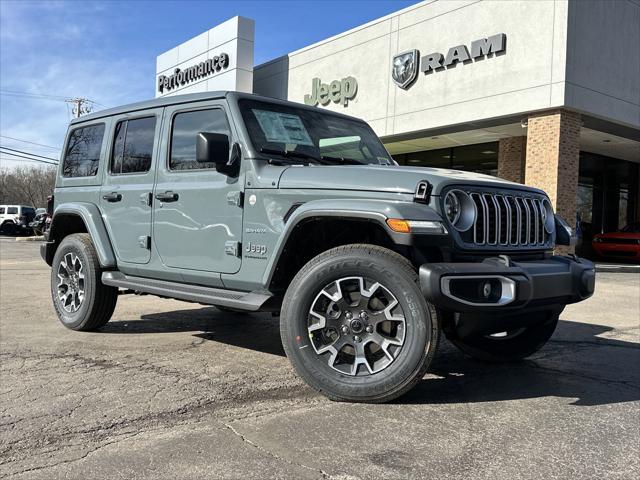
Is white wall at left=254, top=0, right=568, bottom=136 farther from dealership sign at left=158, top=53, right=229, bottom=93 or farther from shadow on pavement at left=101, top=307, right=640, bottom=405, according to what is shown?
shadow on pavement at left=101, top=307, right=640, bottom=405

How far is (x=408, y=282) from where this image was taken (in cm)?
333

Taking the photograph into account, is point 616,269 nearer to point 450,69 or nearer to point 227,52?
point 450,69

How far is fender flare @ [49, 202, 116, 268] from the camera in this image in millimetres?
5180

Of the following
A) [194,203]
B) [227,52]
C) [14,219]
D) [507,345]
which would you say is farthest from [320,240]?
[14,219]

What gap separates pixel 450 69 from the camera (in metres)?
16.0

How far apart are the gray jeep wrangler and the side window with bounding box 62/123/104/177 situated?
0.08 meters

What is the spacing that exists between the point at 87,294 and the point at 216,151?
2254 mm

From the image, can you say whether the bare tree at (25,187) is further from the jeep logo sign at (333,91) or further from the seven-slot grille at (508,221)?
the seven-slot grille at (508,221)

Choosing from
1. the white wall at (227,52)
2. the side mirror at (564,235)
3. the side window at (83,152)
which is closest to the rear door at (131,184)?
the side window at (83,152)

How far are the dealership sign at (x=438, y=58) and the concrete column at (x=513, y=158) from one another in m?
3.81

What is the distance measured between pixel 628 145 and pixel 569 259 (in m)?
18.4

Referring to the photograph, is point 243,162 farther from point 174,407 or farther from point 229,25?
point 229,25

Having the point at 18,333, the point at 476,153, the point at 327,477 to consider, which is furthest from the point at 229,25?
the point at 327,477

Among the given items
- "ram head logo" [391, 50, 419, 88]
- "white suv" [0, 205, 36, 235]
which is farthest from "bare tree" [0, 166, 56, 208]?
"ram head logo" [391, 50, 419, 88]
